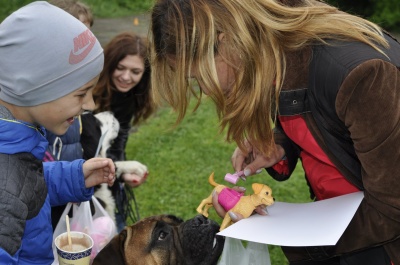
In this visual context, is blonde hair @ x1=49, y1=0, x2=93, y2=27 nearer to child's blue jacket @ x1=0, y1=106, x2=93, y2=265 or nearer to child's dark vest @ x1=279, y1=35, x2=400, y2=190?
child's blue jacket @ x1=0, y1=106, x2=93, y2=265

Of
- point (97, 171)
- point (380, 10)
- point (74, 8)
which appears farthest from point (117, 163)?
point (380, 10)

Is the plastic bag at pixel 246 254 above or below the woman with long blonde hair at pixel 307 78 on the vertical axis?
below

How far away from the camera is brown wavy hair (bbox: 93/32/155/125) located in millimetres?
5273

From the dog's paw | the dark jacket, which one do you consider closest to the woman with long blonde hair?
the dark jacket

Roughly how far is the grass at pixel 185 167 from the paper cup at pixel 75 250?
2504 mm

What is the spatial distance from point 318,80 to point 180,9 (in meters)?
0.68

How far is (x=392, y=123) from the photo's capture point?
2469 millimetres

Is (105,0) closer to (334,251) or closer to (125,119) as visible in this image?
(125,119)

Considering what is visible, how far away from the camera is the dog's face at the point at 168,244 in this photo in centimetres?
365

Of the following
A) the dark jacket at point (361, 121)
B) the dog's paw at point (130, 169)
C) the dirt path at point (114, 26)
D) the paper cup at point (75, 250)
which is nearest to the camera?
the dark jacket at point (361, 121)

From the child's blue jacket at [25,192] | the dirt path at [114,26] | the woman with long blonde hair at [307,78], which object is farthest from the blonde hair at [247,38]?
the dirt path at [114,26]

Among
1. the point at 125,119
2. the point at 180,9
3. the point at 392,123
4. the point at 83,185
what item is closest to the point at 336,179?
the point at 392,123

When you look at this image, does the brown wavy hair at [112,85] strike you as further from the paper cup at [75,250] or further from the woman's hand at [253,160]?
the paper cup at [75,250]

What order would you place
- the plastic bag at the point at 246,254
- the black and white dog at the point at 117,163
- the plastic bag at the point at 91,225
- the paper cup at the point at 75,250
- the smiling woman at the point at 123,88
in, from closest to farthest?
the paper cup at the point at 75,250 → the plastic bag at the point at 246,254 → the plastic bag at the point at 91,225 → the black and white dog at the point at 117,163 → the smiling woman at the point at 123,88
